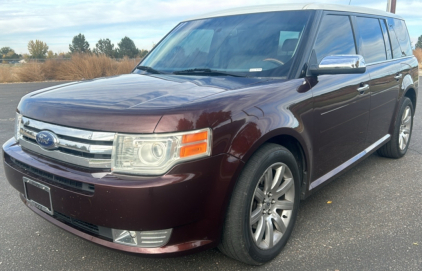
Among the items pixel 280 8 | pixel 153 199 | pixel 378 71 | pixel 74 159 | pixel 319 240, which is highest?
pixel 280 8

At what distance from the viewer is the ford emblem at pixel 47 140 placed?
2.20 m

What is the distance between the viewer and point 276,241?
2.60 metres

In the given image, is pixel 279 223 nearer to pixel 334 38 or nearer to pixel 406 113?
pixel 334 38

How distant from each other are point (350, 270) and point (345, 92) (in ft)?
4.82

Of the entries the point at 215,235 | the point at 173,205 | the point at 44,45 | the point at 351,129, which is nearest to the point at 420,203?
the point at 351,129

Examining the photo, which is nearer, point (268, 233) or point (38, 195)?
point (38, 195)

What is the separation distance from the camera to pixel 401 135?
480cm

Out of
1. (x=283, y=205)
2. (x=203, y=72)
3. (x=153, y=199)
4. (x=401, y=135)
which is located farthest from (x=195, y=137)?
(x=401, y=135)

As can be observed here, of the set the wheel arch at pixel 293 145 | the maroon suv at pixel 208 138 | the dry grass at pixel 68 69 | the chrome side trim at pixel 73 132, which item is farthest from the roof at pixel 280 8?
the dry grass at pixel 68 69

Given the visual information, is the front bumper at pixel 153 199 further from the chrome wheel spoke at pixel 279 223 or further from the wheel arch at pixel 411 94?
the wheel arch at pixel 411 94

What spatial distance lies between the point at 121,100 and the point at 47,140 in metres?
0.50

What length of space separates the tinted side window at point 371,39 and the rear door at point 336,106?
24cm

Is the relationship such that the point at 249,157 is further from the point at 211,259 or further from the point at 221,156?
the point at 211,259

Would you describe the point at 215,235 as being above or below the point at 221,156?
below
